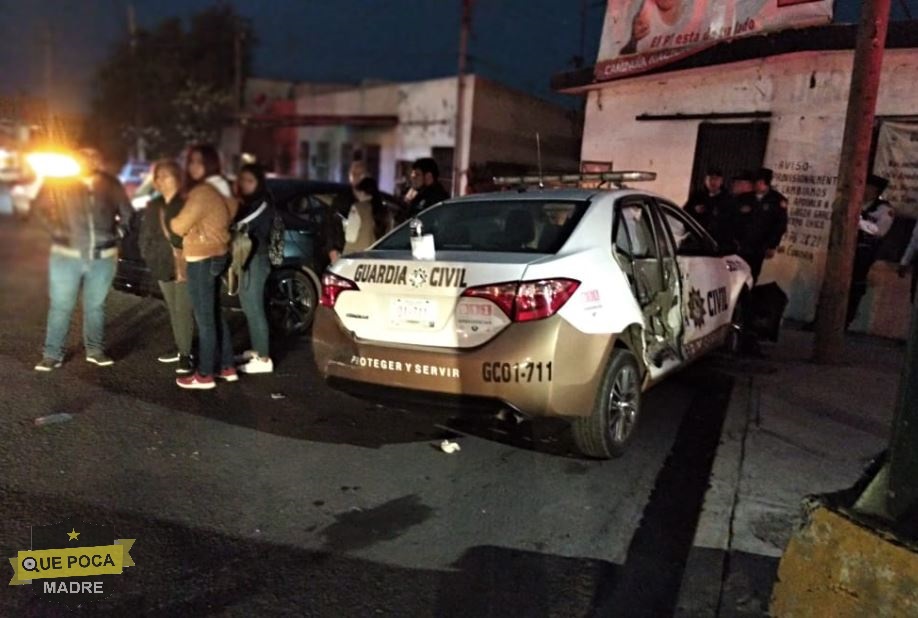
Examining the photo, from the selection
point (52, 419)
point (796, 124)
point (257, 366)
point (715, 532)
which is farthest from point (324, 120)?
point (715, 532)

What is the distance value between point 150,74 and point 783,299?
3403 centimetres

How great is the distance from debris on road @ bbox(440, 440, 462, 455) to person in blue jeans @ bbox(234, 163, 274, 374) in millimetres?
1971

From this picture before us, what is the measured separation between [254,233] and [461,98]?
45.0 ft

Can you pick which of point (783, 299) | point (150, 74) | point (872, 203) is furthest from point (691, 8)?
point (150, 74)

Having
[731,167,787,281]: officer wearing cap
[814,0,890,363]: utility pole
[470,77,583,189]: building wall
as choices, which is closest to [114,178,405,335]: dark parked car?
[731,167,787,281]: officer wearing cap

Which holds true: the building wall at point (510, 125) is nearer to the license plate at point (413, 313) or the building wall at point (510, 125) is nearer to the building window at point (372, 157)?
the building window at point (372, 157)

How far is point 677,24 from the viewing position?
980 centimetres

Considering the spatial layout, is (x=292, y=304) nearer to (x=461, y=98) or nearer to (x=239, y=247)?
(x=239, y=247)

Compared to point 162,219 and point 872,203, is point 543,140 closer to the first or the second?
point 872,203

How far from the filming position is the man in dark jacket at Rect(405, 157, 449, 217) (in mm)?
6730

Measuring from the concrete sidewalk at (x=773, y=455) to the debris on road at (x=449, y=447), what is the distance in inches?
57.1

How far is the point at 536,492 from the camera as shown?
403cm

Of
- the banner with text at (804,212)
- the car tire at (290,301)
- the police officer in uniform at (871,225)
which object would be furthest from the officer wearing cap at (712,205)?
the car tire at (290,301)

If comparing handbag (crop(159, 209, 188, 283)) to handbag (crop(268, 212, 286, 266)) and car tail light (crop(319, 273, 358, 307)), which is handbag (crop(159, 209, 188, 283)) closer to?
handbag (crop(268, 212, 286, 266))
